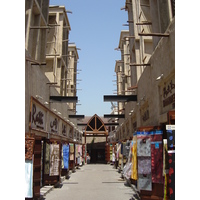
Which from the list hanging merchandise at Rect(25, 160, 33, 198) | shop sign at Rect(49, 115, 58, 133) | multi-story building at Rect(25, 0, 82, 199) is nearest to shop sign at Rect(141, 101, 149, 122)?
multi-story building at Rect(25, 0, 82, 199)

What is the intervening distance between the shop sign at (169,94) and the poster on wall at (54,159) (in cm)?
501

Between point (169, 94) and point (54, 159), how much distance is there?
18.6 ft

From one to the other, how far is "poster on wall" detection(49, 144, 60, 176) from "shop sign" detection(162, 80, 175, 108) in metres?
5.01

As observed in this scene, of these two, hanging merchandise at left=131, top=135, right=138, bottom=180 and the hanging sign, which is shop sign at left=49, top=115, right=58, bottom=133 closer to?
hanging merchandise at left=131, top=135, right=138, bottom=180

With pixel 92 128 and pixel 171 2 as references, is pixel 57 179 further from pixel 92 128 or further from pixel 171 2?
pixel 92 128

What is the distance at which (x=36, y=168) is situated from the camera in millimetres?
6898

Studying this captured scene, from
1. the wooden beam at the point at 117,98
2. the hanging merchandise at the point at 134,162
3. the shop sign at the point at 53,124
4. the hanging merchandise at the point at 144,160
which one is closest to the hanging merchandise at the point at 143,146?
the hanging merchandise at the point at 144,160

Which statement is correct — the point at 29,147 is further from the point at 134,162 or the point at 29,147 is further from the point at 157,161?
the point at 157,161

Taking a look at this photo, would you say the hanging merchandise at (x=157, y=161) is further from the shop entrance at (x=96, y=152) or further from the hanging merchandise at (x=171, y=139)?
the shop entrance at (x=96, y=152)

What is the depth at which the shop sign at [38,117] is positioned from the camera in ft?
28.5

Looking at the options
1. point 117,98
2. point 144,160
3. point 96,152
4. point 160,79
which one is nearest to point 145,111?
point 117,98

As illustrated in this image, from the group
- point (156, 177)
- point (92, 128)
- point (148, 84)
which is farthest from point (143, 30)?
point (92, 128)

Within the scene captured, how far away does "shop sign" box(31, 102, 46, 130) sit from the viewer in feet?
28.5

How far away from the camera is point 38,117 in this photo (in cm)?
954
